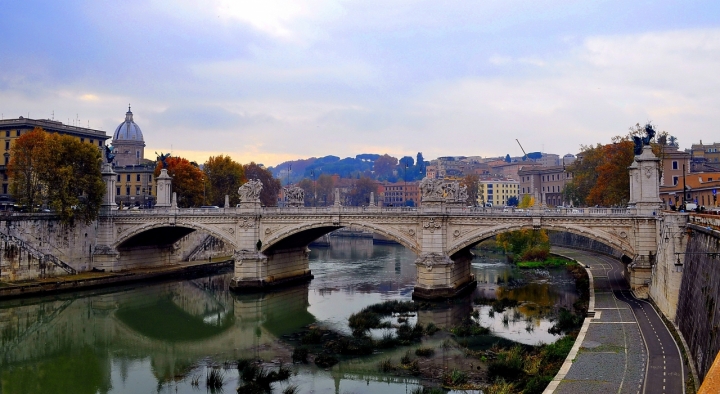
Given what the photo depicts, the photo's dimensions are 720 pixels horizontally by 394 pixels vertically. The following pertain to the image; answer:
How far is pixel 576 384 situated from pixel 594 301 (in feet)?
47.8

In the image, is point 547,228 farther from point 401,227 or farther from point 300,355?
point 300,355

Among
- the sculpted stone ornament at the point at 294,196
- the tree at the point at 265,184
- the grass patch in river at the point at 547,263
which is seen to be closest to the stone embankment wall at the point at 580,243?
the grass patch in river at the point at 547,263

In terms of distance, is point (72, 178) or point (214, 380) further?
point (72, 178)

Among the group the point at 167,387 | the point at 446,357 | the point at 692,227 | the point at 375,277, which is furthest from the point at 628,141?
the point at 167,387

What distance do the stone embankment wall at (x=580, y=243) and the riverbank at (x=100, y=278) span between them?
123 feet

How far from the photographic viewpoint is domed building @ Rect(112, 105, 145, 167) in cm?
9225

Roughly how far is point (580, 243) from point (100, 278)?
4983 cm

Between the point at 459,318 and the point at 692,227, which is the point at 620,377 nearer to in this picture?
the point at 692,227

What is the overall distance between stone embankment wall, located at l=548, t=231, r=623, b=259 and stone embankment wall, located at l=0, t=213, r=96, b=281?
46368 millimetres

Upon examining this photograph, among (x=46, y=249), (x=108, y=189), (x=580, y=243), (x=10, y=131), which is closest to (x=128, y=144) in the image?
(x=10, y=131)

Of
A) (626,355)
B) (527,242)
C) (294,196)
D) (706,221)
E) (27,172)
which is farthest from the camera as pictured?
(527,242)

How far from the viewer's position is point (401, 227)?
137 ft

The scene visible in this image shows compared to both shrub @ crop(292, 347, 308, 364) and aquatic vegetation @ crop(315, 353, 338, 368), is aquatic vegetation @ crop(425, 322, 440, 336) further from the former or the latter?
shrub @ crop(292, 347, 308, 364)

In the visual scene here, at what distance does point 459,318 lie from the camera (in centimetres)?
3481
